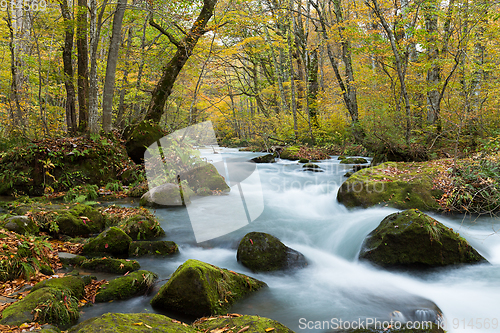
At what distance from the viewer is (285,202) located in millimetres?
8891

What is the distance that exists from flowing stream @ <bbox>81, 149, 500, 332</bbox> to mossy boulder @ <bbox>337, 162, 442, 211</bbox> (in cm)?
32

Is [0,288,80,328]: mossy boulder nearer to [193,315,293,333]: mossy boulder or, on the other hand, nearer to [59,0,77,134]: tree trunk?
[193,315,293,333]: mossy boulder

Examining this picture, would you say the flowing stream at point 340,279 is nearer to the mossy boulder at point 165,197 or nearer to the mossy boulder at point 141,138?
the mossy boulder at point 165,197

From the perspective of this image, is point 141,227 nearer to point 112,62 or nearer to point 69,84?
point 112,62

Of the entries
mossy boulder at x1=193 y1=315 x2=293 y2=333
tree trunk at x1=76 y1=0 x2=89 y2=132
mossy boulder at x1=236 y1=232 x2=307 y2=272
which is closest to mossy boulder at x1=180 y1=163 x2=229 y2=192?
tree trunk at x1=76 y1=0 x2=89 y2=132

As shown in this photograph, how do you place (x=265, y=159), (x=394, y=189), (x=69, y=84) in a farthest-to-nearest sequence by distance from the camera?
1. (x=265, y=159)
2. (x=69, y=84)
3. (x=394, y=189)

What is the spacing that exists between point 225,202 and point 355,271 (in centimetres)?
461

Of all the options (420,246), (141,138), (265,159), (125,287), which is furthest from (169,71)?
(420,246)

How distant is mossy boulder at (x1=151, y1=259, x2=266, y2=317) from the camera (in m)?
3.14

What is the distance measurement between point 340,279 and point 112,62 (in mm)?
9864

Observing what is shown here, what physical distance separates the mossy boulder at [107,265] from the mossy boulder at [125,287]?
0.35 metres

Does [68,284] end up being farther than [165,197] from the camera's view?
No

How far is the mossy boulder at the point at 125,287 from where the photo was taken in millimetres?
3363

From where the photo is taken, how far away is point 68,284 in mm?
3146
